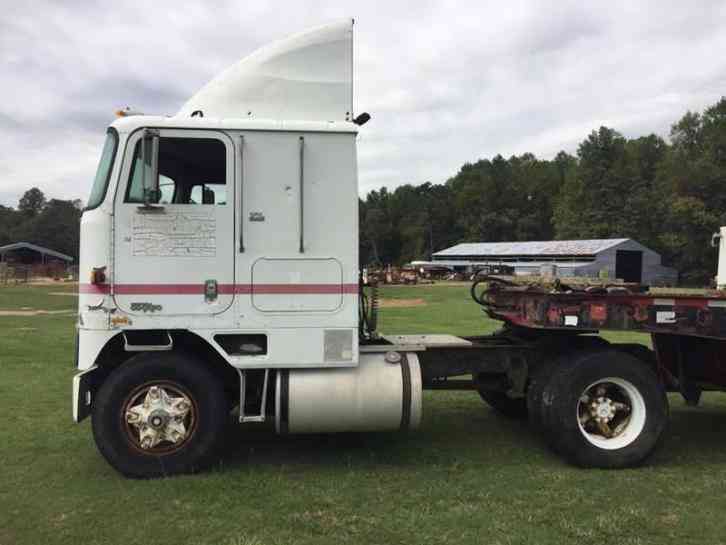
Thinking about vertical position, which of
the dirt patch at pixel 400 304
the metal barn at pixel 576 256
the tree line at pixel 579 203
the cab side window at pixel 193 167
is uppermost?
the tree line at pixel 579 203

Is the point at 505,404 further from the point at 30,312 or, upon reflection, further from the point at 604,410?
the point at 30,312

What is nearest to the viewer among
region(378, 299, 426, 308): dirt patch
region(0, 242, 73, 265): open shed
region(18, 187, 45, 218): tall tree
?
region(378, 299, 426, 308): dirt patch

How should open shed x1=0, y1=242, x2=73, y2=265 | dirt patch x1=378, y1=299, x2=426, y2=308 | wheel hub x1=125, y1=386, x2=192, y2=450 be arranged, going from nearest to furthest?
wheel hub x1=125, y1=386, x2=192, y2=450, dirt patch x1=378, y1=299, x2=426, y2=308, open shed x1=0, y1=242, x2=73, y2=265

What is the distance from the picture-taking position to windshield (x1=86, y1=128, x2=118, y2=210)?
5.42 meters

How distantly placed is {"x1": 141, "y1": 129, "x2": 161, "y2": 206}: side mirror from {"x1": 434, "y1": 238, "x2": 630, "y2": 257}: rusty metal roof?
2520 inches

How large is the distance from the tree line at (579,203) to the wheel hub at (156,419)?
2064 millimetres

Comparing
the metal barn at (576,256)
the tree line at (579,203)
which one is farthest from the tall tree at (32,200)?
the metal barn at (576,256)

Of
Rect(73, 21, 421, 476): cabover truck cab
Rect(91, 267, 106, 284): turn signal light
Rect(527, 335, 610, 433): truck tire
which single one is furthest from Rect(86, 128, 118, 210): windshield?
Rect(527, 335, 610, 433): truck tire

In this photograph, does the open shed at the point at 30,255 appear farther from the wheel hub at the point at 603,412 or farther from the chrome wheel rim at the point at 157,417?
the wheel hub at the point at 603,412

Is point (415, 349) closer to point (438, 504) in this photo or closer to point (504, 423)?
point (438, 504)

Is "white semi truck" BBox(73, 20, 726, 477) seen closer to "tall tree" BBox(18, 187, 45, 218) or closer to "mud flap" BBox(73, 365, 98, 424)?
"mud flap" BBox(73, 365, 98, 424)

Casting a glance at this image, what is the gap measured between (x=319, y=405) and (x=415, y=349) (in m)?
1.04

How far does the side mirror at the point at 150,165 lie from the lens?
5.19m

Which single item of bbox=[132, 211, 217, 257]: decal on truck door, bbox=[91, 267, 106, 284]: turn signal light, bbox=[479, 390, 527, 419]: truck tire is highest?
bbox=[132, 211, 217, 257]: decal on truck door
